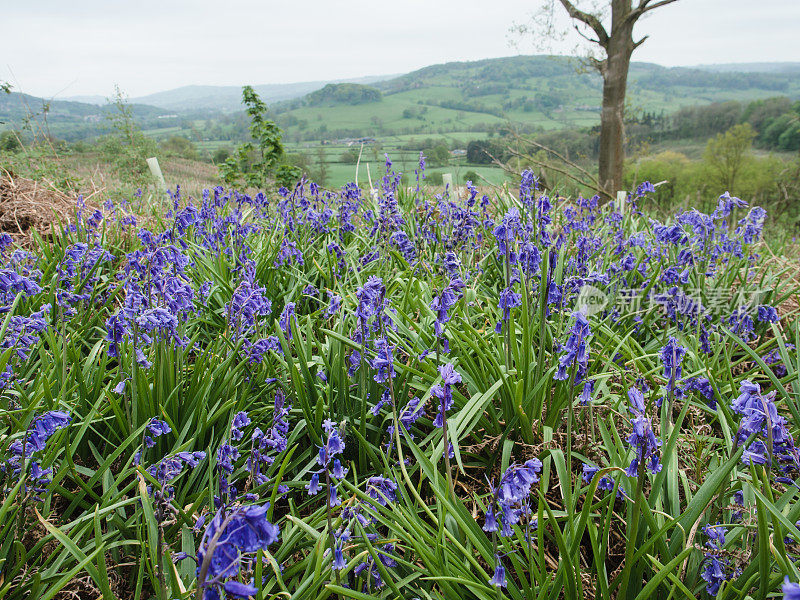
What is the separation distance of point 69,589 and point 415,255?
358 centimetres

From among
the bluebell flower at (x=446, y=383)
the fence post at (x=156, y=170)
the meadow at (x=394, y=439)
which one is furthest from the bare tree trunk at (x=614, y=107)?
the bluebell flower at (x=446, y=383)

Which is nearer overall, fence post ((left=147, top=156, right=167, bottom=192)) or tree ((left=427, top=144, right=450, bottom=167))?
tree ((left=427, top=144, right=450, bottom=167))

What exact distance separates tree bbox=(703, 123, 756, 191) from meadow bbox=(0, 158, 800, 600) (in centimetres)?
3958

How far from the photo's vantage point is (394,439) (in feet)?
8.26

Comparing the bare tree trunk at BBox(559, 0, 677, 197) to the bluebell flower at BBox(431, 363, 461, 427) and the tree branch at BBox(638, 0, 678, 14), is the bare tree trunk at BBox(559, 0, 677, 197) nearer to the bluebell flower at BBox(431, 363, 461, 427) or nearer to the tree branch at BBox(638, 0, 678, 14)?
the tree branch at BBox(638, 0, 678, 14)

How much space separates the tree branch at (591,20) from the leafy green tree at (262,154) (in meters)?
8.27

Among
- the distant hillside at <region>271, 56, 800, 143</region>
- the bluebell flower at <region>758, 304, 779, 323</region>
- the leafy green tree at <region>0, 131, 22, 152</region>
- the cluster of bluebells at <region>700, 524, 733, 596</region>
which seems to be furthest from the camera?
the distant hillside at <region>271, 56, 800, 143</region>

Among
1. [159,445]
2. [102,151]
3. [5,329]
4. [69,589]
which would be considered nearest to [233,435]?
[159,445]

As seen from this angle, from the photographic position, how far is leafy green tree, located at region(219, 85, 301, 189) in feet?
37.9

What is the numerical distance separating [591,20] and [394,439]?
1362 cm

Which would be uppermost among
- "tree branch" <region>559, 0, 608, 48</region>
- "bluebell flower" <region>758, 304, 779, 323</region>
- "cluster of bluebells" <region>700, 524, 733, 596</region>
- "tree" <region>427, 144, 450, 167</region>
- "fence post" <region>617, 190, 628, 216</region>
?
"tree branch" <region>559, 0, 608, 48</region>

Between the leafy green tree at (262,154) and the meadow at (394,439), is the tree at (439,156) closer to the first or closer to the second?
the meadow at (394,439)
